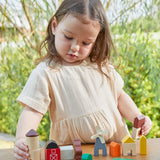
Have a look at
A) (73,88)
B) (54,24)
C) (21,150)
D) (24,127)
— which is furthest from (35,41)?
(21,150)

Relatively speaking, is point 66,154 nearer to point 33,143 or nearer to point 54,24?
point 33,143

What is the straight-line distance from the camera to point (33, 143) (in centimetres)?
73

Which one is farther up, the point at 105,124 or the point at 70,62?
the point at 70,62

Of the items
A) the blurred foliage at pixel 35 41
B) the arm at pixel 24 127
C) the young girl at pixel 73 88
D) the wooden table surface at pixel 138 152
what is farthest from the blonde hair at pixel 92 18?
the blurred foliage at pixel 35 41

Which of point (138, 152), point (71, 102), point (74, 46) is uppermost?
point (74, 46)

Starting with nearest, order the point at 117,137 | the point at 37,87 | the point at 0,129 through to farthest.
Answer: the point at 37,87 < the point at 117,137 < the point at 0,129

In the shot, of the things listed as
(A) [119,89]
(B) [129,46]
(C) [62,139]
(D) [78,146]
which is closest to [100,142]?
(D) [78,146]

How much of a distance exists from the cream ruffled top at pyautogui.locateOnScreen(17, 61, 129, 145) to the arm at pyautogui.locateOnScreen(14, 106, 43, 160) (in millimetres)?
23

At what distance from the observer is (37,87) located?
92 centimetres

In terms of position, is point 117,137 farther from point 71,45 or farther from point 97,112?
point 71,45

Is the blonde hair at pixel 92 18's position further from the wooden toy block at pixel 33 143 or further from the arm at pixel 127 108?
the wooden toy block at pixel 33 143

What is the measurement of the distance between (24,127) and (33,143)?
137 mm

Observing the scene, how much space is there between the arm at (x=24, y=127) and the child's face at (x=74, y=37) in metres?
0.24

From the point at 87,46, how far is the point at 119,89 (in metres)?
0.25
